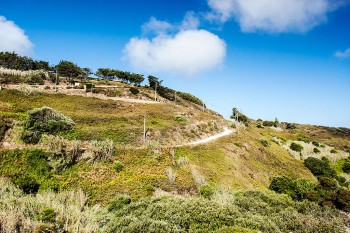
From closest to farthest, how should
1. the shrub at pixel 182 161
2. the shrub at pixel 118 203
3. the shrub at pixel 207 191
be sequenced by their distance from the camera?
the shrub at pixel 118 203, the shrub at pixel 207 191, the shrub at pixel 182 161

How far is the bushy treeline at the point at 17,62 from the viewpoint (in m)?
94.1

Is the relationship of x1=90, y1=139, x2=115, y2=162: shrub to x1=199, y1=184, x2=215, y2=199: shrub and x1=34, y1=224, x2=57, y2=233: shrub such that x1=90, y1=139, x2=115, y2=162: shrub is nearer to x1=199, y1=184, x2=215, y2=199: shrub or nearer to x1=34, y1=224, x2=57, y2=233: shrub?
x1=199, y1=184, x2=215, y2=199: shrub

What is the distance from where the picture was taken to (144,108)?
67.3m

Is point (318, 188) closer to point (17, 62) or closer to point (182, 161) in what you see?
point (182, 161)

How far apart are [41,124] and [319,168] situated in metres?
46.4

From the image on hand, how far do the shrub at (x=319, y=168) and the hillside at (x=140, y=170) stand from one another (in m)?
1.23

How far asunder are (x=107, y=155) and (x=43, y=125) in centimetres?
1242

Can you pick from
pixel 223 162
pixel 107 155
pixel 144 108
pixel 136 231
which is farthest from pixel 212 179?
pixel 144 108

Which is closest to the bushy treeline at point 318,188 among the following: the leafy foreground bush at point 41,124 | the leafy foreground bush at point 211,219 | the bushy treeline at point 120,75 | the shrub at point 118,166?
the leafy foreground bush at point 211,219

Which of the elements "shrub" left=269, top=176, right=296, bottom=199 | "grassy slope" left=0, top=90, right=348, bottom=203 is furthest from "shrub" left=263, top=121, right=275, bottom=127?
"shrub" left=269, top=176, right=296, bottom=199

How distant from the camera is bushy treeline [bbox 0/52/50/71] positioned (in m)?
94.1

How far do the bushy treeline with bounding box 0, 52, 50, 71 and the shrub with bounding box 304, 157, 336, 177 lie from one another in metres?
89.7

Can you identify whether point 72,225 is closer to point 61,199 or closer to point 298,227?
point 61,199

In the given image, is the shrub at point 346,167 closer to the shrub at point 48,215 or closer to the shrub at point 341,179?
the shrub at point 341,179
